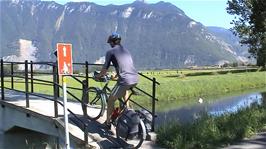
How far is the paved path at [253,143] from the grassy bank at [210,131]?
19 cm

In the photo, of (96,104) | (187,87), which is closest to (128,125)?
(96,104)

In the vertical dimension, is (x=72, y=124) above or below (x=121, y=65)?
below

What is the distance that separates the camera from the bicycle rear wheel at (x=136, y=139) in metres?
10.7

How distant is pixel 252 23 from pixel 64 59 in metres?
22.5

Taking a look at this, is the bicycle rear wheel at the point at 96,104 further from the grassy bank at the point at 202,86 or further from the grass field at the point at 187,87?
the grassy bank at the point at 202,86

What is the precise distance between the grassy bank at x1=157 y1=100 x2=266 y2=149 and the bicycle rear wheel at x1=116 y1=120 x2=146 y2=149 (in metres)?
0.52

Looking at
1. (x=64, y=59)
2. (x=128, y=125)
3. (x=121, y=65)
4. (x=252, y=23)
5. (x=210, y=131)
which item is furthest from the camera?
(x=252, y=23)

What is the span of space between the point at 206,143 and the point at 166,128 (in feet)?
4.02

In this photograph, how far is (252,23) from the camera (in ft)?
99.1

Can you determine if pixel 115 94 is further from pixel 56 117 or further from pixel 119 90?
pixel 56 117

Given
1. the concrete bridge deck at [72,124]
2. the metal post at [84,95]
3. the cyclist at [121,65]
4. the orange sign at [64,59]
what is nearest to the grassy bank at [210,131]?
the concrete bridge deck at [72,124]

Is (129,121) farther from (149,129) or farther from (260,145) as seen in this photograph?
(260,145)

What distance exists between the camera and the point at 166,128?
11.6 m

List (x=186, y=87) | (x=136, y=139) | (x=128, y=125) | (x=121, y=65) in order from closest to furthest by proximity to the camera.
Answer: (x=121, y=65) → (x=128, y=125) → (x=136, y=139) → (x=186, y=87)
